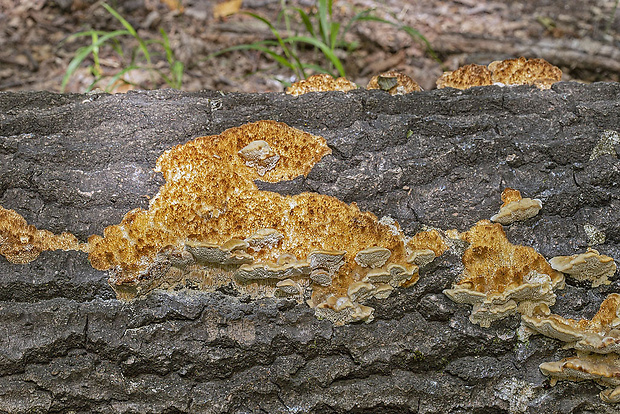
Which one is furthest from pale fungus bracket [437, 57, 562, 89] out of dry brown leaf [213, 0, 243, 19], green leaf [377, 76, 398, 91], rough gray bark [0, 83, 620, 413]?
dry brown leaf [213, 0, 243, 19]

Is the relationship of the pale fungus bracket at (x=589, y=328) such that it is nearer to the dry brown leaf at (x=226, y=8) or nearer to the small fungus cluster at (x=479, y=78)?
the small fungus cluster at (x=479, y=78)

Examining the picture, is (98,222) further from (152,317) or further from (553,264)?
(553,264)

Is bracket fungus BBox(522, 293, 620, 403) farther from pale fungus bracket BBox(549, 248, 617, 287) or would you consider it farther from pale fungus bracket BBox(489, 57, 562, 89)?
pale fungus bracket BBox(489, 57, 562, 89)

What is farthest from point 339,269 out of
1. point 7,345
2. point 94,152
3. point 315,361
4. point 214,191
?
point 7,345

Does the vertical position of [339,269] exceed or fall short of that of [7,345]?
it exceeds it

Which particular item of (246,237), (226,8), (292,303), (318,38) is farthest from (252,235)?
(226,8)

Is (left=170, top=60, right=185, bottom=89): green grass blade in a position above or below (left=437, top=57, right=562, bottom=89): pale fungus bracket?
below
